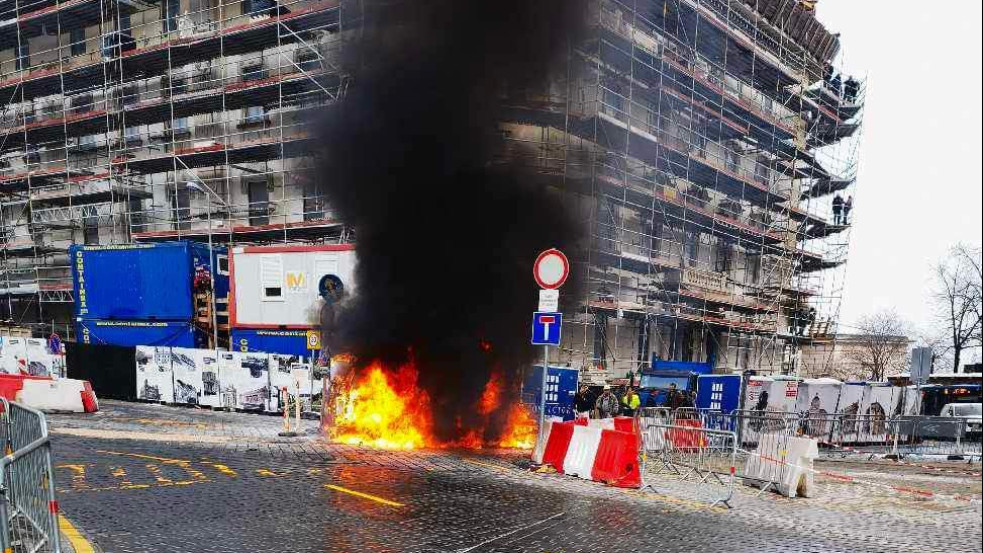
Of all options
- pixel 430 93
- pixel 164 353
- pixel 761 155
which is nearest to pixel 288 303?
pixel 164 353

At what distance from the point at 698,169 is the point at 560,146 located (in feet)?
27.6

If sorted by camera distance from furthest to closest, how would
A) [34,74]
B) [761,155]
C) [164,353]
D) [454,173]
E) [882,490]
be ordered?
[761,155]
[34,74]
[164,353]
[454,173]
[882,490]

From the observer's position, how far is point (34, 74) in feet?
88.8

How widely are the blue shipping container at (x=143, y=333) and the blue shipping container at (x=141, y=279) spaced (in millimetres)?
207

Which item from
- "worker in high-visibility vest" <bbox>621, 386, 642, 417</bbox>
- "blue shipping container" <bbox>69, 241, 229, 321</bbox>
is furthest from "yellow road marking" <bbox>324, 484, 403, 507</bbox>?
"blue shipping container" <bbox>69, 241, 229, 321</bbox>

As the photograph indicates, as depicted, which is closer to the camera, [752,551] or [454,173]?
[752,551]

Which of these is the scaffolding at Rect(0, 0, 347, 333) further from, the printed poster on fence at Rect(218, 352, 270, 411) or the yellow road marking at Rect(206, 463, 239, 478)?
the yellow road marking at Rect(206, 463, 239, 478)

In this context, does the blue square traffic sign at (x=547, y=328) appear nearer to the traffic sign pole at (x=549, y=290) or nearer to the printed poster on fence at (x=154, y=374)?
the traffic sign pole at (x=549, y=290)

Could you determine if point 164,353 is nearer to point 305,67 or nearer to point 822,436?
point 305,67

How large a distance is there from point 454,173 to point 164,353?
10413 millimetres

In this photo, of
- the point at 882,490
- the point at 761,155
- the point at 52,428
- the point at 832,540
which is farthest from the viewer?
the point at 761,155

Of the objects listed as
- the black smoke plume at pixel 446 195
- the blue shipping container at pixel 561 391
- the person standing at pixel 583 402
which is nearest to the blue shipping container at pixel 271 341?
the black smoke plume at pixel 446 195

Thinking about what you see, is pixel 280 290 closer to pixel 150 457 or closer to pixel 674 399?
pixel 150 457

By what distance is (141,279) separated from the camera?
Answer: 73.9 feet
